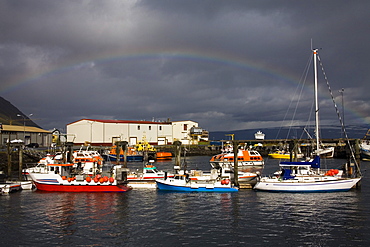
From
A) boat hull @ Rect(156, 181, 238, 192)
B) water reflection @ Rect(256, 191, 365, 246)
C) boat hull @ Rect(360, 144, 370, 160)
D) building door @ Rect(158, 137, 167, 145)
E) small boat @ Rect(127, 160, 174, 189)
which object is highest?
building door @ Rect(158, 137, 167, 145)

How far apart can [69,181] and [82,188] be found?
2.29 m

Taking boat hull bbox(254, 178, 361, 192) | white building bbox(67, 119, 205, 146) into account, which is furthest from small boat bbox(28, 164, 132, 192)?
white building bbox(67, 119, 205, 146)

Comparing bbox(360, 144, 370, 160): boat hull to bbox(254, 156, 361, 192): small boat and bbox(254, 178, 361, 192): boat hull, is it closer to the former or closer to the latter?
bbox(254, 156, 361, 192): small boat

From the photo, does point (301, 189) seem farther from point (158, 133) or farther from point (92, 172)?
point (158, 133)

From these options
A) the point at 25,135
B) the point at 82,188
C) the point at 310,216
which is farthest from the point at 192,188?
the point at 25,135

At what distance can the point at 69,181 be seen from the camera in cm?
4522

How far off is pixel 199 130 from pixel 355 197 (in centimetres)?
13173

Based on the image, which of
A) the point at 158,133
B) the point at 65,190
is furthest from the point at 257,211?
the point at 158,133

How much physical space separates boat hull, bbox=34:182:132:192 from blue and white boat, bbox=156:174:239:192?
5218 millimetres

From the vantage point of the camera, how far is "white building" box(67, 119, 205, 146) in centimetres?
14138

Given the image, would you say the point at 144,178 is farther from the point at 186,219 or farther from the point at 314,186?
the point at 314,186

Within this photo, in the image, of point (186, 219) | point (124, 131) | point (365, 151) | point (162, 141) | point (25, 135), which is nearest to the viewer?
point (186, 219)

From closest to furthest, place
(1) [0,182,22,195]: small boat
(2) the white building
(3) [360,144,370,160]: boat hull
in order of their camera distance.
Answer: (1) [0,182,22,195]: small boat → (3) [360,144,370,160]: boat hull → (2) the white building

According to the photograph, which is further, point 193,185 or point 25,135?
point 25,135
